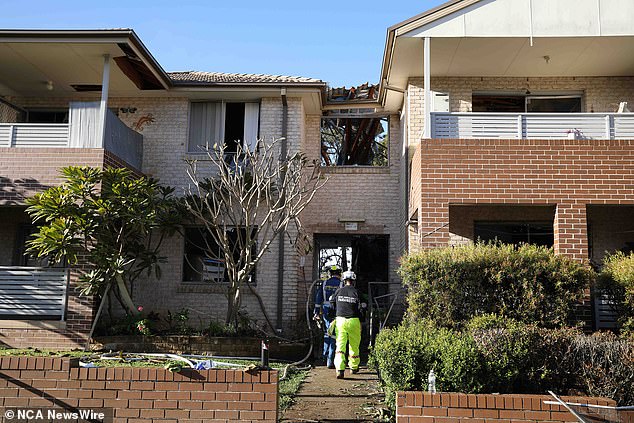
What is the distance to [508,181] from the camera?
1114 cm

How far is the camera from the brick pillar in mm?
10727

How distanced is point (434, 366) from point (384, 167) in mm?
9876

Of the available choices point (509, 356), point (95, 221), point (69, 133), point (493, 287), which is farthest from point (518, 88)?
point (69, 133)

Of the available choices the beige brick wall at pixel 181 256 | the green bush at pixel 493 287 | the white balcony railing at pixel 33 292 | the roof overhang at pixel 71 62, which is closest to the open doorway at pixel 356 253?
the beige brick wall at pixel 181 256

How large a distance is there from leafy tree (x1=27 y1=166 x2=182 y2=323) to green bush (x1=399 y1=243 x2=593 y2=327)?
5644mm

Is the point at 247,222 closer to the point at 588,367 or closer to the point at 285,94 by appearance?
the point at 285,94

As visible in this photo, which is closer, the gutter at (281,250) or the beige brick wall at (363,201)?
the gutter at (281,250)

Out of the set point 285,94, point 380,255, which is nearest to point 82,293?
point 285,94

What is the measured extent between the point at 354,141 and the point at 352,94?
1.23 m

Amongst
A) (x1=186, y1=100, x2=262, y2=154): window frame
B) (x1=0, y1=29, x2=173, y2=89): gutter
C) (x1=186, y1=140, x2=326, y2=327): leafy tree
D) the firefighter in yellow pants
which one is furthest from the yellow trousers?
(x1=0, y1=29, x2=173, y2=89): gutter

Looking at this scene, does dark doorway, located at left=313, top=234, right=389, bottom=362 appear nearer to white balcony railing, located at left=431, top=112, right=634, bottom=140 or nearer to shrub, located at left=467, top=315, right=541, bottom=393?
white balcony railing, located at left=431, top=112, right=634, bottom=140

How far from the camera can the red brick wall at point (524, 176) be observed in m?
11.0

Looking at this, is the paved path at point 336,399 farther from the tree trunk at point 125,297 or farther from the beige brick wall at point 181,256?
the tree trunk at point 125,297

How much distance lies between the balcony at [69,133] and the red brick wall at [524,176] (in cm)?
651
